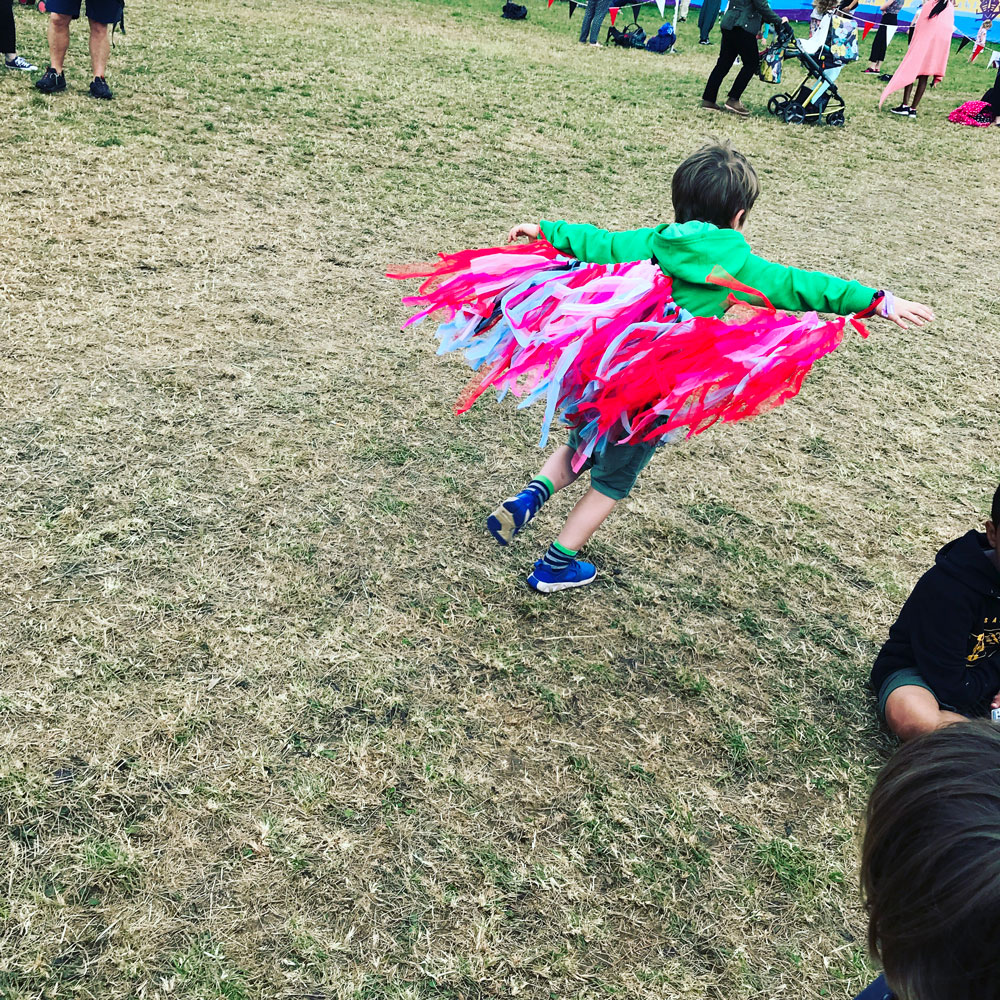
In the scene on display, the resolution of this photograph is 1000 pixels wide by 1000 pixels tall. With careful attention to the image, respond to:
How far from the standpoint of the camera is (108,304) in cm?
387

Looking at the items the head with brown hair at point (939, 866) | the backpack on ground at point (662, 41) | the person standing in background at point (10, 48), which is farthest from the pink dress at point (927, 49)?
the head with brown hair at point (939, 866)

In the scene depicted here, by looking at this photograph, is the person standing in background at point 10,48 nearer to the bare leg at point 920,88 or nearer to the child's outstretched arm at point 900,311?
the child's outstretched arm at point 900,311

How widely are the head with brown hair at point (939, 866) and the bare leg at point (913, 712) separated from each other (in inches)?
54.1

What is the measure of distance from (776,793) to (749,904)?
34 cm

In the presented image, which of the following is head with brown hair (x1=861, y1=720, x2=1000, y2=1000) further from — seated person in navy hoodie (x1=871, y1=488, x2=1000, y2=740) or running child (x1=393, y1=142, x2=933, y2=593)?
running child (x1=393, y1=142, x2=933, y2=593)

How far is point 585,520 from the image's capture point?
2.60m

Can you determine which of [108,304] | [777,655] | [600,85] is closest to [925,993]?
[777,655]

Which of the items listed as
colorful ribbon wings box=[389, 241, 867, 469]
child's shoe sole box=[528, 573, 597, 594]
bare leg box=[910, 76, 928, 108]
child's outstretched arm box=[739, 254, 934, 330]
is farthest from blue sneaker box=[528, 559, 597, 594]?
bare leg box=[910, 76, 928, 108]

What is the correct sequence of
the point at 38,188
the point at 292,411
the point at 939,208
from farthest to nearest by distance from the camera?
the point at 939,208 → the point at 38,188 → the point at 292,411

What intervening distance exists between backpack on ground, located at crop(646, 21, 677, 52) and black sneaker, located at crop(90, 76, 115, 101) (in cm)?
883

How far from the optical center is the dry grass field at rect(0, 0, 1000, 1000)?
176 cm

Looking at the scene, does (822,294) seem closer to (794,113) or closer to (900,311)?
(900,311)

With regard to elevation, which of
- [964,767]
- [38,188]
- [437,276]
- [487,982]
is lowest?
[487,982]

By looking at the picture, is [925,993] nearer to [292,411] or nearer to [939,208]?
[292,411]
